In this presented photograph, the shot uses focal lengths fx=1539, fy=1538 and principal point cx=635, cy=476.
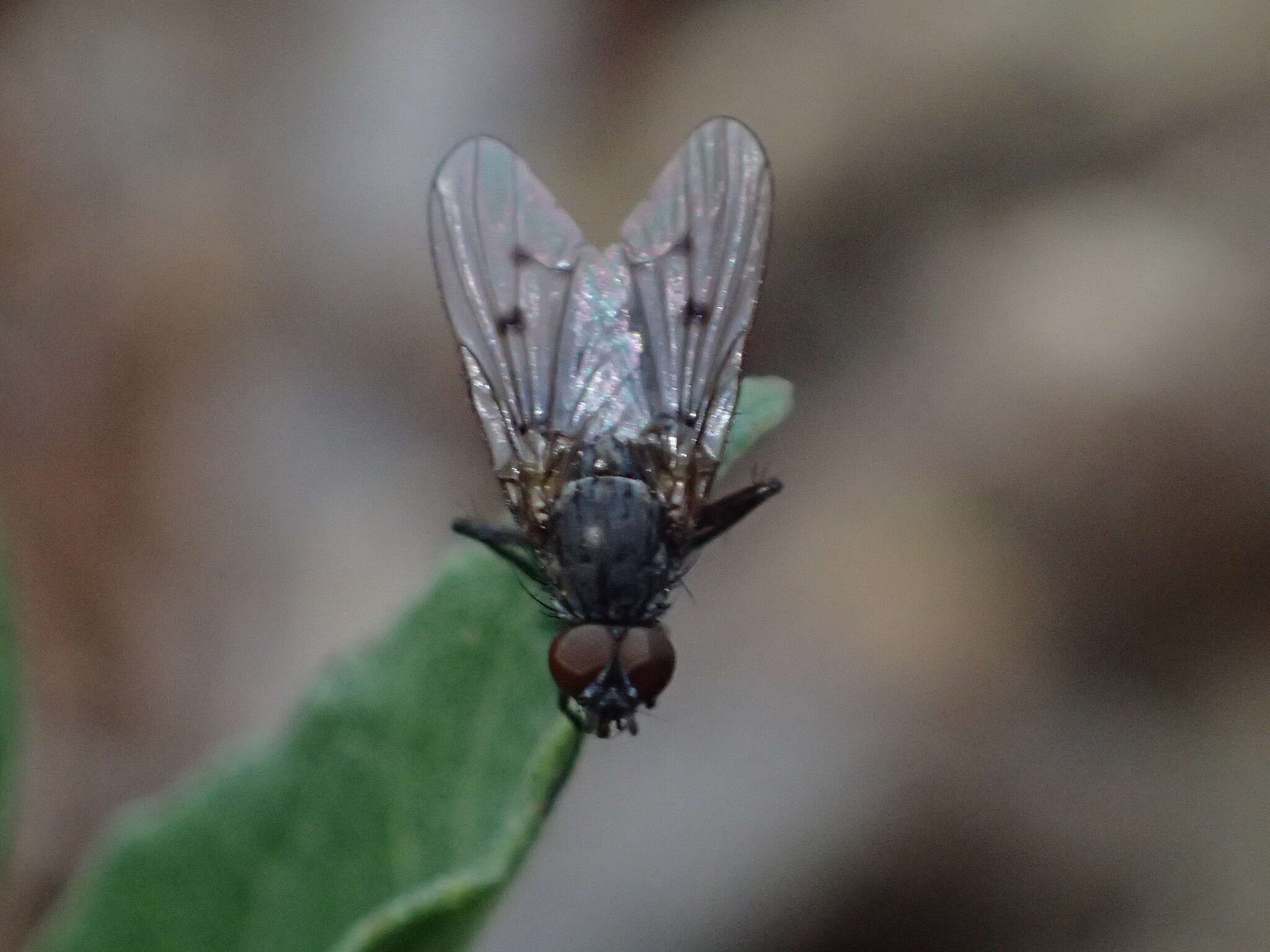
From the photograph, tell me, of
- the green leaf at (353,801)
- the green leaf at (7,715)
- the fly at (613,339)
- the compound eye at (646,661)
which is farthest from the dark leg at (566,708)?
the green leaf at (7,715)

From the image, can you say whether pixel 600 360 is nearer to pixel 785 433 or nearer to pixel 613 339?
pixel 613 339

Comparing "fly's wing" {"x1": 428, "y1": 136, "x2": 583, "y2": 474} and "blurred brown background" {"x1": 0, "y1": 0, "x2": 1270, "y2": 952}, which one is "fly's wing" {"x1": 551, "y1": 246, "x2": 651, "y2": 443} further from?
"blurred brown background" {"x1": 0, "y1": 0, "x2": 1270, "y2": 952}

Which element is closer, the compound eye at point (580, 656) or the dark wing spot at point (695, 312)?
the compound eye at point (580, 656)

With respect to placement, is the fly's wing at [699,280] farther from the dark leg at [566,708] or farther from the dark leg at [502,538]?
the dark leg at [566,708]

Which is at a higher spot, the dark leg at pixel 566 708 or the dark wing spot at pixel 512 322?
the dark wing spot at pixel 512 322

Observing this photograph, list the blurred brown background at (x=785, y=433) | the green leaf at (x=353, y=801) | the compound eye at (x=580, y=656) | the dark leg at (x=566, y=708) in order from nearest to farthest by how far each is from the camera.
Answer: the dark leg at (x=566, y=708), the green leaf at (x=353, y=801), the compound eye at (x=580, y=656), the blurred brown background at (x=785, y=433)

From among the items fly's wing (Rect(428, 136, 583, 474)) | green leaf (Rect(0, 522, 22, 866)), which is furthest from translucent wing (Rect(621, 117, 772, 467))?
green leaf (Rect(0, 522, 22, 866))

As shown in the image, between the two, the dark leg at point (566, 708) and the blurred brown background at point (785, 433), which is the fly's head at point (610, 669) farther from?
the blurred brown background at point (785, 433)

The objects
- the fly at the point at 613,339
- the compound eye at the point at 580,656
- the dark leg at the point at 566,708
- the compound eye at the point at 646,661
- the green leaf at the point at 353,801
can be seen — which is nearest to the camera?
the dark leg at the point at 566,708
